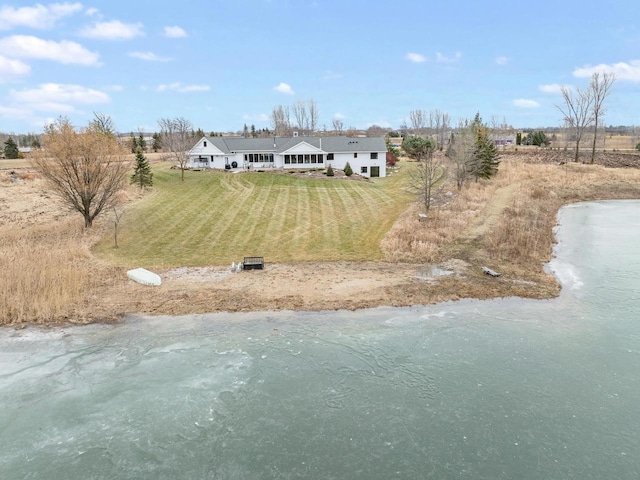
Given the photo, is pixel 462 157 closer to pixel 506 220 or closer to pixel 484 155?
pixel 484 155

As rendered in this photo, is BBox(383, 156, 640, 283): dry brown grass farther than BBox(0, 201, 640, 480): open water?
Yes

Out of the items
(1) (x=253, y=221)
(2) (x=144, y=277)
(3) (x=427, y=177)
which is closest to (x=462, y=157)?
(3) (x=427, y=177)

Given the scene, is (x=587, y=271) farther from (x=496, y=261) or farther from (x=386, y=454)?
(x=386, y=454)

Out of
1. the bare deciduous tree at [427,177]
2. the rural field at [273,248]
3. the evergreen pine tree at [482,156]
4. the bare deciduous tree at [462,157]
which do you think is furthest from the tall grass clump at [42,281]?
the evergreen pine tree at [482,156]

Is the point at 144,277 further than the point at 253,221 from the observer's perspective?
No

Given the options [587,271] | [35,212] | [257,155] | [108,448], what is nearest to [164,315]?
[108,448]

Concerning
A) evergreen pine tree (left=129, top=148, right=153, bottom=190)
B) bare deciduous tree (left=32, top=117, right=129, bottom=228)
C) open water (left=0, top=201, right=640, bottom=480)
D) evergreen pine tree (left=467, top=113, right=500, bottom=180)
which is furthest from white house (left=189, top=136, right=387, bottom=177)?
open water (left=0, top=201, right=640, bottom=480)

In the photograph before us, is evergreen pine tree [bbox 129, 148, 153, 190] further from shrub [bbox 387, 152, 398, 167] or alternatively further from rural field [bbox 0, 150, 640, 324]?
shrub [bbox 387, 152, 398, 167]
